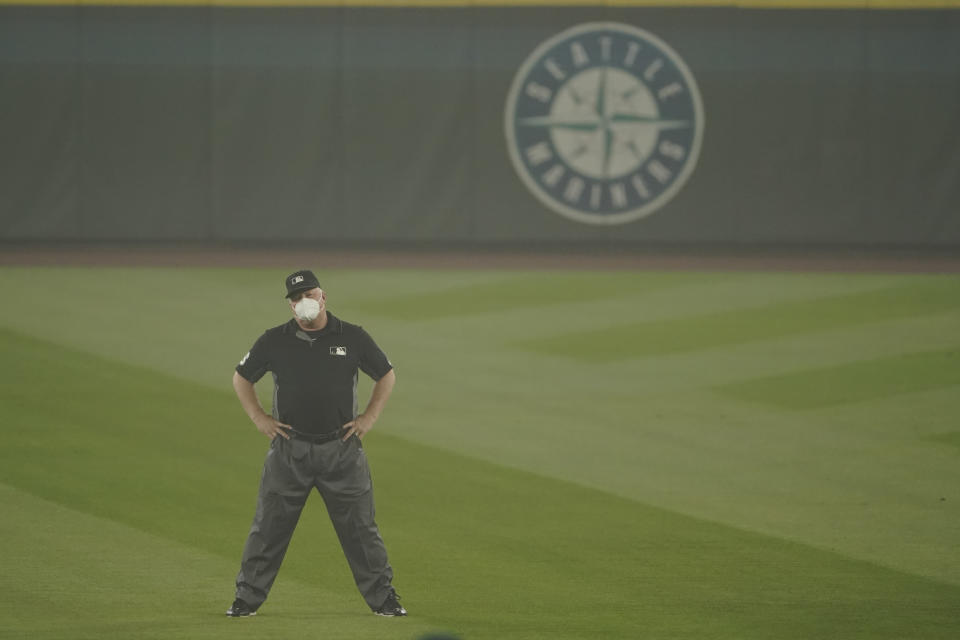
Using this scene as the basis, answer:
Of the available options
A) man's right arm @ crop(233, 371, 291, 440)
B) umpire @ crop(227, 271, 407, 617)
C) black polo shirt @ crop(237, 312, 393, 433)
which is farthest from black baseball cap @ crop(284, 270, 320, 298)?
man's right arm @ crop(233, 371, 291, 440)

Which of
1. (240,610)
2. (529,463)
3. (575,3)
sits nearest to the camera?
(240,610)

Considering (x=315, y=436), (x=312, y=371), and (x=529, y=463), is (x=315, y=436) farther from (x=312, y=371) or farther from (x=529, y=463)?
(x=529, y=463)

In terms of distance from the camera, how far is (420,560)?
9250mm

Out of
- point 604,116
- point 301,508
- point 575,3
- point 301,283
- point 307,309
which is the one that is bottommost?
point 604,116

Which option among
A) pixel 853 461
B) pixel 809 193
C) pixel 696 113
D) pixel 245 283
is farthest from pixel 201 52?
pixel 853 461

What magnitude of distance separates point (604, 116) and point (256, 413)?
14.9 metres

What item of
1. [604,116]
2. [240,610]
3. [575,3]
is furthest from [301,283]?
[575,3]

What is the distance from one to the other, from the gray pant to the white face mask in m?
0.59

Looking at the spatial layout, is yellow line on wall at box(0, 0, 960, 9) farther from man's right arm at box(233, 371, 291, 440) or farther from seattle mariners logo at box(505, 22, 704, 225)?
man's right arm at box(233, 371, 291, 440)

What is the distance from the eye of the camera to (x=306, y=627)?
308 inches

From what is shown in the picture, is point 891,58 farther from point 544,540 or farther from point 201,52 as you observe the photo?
point 544,540

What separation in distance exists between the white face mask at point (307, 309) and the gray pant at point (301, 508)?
592mm

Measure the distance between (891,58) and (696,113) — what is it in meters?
2.72

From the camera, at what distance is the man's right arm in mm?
7844
